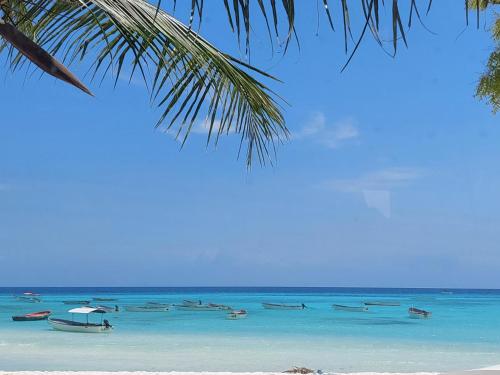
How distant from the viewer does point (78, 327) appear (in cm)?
2267

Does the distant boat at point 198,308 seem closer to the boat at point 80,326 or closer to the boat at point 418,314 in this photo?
the boat at point 418,314

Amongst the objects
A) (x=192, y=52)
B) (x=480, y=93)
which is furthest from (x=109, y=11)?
(x=480, y=93)

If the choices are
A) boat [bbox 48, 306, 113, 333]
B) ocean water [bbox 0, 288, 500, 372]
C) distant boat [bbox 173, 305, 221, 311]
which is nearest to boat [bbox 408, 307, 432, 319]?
ocean water [bbox 0, 288, 500, 372]

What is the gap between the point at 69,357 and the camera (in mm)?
17828

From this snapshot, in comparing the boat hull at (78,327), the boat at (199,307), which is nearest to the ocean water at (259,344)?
the boat hull at (78,327)

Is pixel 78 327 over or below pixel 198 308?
below

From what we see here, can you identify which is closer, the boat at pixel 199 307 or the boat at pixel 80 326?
the boat at pixel 80 326

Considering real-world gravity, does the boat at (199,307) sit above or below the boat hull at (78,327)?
→ above

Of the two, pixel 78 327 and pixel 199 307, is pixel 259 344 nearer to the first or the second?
pixel 78 327

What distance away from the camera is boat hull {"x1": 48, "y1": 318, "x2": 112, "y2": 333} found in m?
22.5

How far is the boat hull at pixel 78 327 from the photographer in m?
22.5

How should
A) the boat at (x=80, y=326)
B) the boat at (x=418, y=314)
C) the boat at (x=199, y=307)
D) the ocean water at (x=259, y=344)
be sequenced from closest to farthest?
the ocean water at (x=259, y=344)
the boat at (x=80, y=326)
the boat at (x=418, y=314)
the boat at (x=199, y=307)

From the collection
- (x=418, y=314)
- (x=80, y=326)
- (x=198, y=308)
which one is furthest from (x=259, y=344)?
(x=198, y=308)

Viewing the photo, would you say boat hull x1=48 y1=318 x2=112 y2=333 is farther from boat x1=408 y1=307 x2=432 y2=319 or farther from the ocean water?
boat x1=408 y1=307 x2=432 y2=319
